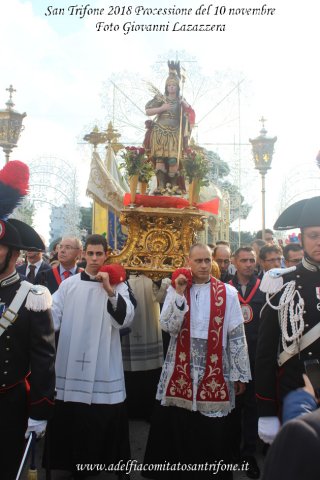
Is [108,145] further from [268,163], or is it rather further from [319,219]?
[319,219]

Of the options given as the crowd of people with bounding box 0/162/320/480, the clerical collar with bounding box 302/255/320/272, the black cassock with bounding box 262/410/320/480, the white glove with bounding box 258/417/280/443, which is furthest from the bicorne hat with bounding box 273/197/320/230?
the black cassock with bounding box 262/410/320/480

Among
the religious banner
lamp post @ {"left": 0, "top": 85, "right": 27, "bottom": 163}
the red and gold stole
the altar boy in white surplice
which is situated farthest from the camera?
lamp post @ {"left": 0, "top": 85, "right": 27, "bottom": 163}

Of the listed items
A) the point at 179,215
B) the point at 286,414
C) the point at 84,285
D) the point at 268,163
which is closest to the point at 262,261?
the point at 179,215

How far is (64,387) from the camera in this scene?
11.6 feet

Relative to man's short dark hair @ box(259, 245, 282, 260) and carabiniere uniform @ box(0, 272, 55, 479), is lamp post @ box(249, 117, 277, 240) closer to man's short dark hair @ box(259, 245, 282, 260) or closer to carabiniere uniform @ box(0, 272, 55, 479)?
man's short dark hair @ box(259, 245, 282, 260)

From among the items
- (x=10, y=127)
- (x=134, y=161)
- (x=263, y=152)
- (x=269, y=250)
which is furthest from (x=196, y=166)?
(x=263, y=152)

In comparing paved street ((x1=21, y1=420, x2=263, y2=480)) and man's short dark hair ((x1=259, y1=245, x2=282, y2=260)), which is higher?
man's short dark hair ((x1=259, y1=245, x2=282, y2=260))

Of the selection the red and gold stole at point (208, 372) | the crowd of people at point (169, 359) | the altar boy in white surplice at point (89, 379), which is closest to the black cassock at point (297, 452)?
the crowd of people at point (169, 359)

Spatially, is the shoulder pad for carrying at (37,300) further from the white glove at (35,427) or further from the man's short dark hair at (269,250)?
the man's short dark hair at (269,250)

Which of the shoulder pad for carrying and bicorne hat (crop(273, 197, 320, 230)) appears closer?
bicorne hat (crop(273, 197, 320, 230))

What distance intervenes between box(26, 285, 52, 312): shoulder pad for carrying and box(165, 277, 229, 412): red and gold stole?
1.21 meters

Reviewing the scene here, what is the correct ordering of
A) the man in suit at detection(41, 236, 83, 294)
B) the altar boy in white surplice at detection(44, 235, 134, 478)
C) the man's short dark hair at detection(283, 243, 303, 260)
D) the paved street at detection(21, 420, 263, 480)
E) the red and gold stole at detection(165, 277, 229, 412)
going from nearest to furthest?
the red and gold stole at detection(165, 277, 229, 412), the altar boy in white surplice at detection(44, 235, 134, 478), the paved street at detection(21, 420, 263, 480), the man in suit at detection(41, 236, 83, 294), the man's short dark hair at detection(283, 243, 303, 260)

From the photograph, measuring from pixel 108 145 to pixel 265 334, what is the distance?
665 centimetres

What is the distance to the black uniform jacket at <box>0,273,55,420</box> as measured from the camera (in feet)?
8.50
